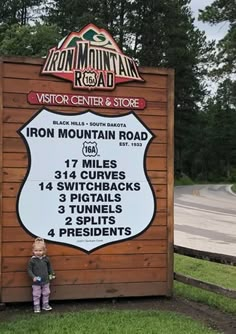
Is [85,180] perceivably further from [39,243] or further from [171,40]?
[171,40]

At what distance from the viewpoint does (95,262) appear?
21.2ft

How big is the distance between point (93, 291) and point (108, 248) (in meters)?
0.51

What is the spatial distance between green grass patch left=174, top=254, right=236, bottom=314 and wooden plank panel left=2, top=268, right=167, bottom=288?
2.16 feet

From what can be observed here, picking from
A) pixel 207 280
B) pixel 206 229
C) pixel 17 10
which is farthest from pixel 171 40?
pixel 207 280

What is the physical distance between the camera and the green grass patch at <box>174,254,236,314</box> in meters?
6.82

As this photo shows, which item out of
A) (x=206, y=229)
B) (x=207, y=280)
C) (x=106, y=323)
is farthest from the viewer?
(x=206, y=229)

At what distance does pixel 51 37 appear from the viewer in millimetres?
39500

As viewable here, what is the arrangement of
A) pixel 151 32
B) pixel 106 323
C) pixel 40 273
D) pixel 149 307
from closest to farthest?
pixel 106 323 < pixel 40 273 < pixel 149 307 < pixel 151 32

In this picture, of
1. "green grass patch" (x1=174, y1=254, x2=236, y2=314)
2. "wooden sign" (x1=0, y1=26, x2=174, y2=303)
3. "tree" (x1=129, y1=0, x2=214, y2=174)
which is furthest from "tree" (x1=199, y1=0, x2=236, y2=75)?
"wooden sign" (x1=0, y1=26, x2=174, y2=303)

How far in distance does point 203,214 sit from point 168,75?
1406cm

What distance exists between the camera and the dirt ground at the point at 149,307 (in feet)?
19.7

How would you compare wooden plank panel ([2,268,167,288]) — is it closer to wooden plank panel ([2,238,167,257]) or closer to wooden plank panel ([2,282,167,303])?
wooden plank panel ([2,282,167,303])

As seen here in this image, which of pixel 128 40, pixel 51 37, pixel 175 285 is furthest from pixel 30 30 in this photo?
pixel 175 285

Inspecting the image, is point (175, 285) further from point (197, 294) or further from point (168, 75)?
point (168, 75)
